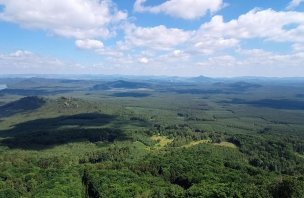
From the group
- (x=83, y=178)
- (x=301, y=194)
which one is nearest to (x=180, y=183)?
(x=83, y=178)

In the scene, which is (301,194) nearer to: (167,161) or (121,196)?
(121,196)

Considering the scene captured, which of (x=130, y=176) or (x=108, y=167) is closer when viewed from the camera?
(x=130, y=176)

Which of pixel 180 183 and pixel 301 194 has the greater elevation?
pixel 301 194

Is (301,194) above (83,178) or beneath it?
above

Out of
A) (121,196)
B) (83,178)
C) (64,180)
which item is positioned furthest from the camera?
(83,178)

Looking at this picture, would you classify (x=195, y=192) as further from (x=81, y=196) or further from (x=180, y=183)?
(x=81, y=196)

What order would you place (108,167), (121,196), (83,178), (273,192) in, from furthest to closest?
(108,167), (83,178), (121,196), (273,192)

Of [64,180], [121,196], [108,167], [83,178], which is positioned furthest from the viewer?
[108,167]

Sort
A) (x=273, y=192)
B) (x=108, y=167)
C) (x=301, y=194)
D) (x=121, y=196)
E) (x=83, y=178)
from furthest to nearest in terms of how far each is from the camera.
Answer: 1. (x=108, y=167)
2. (x=83, y=178)
3. (x=121, y=196)
4. (x=273, y=192)
5. (x=301, y=194)

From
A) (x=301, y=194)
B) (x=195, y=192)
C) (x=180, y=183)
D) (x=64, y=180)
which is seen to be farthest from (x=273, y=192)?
(x=64, y=180)
